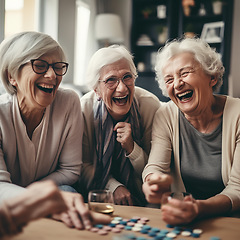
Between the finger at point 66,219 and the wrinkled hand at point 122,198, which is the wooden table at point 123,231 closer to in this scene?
the finger at point 66,219

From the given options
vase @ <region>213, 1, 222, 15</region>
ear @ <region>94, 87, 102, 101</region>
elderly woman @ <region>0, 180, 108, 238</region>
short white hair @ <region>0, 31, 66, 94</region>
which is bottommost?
elderly woman @ <region>0, 180, 108, 238</region>

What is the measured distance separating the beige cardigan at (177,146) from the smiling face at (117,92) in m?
0.20

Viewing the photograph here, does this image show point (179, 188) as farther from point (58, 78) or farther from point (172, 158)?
point (58, 78)

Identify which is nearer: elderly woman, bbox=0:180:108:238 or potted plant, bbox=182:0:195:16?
elderly woman, bbox=0:180:108:238

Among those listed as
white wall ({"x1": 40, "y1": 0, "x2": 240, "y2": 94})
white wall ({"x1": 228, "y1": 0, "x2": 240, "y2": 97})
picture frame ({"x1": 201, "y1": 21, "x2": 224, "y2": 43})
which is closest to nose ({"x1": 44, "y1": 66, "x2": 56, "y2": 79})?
white wall ({"x1": 40, "y1": 0, "x2": 240, "y2": 94})

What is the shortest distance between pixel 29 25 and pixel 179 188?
11.3 feet

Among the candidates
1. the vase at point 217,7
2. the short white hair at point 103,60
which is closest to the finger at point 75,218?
the short white hair at point 103,60

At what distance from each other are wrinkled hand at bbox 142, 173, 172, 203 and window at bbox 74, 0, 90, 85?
4.20 metres

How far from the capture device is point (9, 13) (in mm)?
3869

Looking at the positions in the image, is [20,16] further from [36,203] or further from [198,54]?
[36,203]

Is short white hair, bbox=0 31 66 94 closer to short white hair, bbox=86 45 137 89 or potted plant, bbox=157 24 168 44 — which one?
short white hair, bbox=86 45 137 89

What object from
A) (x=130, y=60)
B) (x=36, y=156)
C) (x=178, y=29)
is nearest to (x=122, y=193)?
(x=36, y=156)

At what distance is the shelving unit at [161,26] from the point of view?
5.18 meters

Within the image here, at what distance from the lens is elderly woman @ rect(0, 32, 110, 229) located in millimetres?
1570
